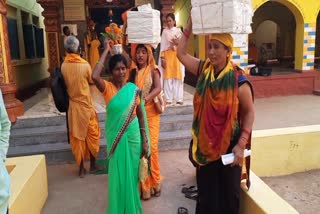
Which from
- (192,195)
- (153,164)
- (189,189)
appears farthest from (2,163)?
(189,189)

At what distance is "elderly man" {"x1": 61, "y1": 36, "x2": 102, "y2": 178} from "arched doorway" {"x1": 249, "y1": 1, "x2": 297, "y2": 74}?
10.3m

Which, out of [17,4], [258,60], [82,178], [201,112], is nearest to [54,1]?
[17,4]

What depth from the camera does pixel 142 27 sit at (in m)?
3.26

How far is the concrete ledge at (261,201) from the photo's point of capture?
7.51 feet

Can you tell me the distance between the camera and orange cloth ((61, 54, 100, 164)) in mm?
4121

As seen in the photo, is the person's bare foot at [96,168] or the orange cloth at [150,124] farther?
the person's bare foot at [96,168]

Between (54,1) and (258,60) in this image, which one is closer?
(54,1)

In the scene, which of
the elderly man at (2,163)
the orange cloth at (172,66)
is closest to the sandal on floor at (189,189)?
the elderly man at (2,163)

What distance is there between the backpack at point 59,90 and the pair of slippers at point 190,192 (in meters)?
1.89

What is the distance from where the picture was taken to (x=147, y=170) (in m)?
2.96

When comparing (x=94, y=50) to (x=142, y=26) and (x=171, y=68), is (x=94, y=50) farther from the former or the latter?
(x=142, y=26)

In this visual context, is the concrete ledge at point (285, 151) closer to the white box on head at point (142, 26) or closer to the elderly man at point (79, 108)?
the white box on head at point (142, 26)

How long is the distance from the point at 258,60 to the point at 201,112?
43.1 ft

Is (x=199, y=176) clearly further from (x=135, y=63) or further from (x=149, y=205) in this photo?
(x=135, y=63)
